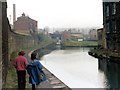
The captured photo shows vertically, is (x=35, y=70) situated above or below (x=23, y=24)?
below

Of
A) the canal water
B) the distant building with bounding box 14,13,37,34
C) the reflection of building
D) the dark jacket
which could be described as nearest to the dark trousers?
the dark jacket

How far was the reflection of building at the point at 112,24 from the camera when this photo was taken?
44.3 meters

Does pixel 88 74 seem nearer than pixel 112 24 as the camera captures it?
Yes

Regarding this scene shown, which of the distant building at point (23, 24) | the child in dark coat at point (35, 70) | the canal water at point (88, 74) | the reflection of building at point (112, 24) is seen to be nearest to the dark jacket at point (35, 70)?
the child in dark coat at point (35, 70)

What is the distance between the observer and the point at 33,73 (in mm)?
9352

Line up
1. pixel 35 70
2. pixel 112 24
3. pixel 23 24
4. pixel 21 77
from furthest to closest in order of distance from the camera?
pixel 23 24, pixel 112 24, pixel 21 77, pixel 35 70

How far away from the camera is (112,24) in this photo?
4750 cm

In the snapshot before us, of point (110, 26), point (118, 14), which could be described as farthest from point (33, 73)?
point (110, 26)

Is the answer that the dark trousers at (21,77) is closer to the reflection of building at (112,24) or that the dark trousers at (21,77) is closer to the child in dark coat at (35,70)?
the child in dark coat at (35,70)

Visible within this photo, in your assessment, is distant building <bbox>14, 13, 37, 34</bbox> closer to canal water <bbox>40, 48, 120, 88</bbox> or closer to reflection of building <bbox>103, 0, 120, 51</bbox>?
reflection of building <bbox>103, 0, 120, 51</bbox>

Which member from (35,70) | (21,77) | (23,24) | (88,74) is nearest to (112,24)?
(88,74)

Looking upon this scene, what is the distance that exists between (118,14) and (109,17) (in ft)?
16.8

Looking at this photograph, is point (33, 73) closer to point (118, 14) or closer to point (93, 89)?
point (93, 89)

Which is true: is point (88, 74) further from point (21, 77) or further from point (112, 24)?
point (112, 24)
